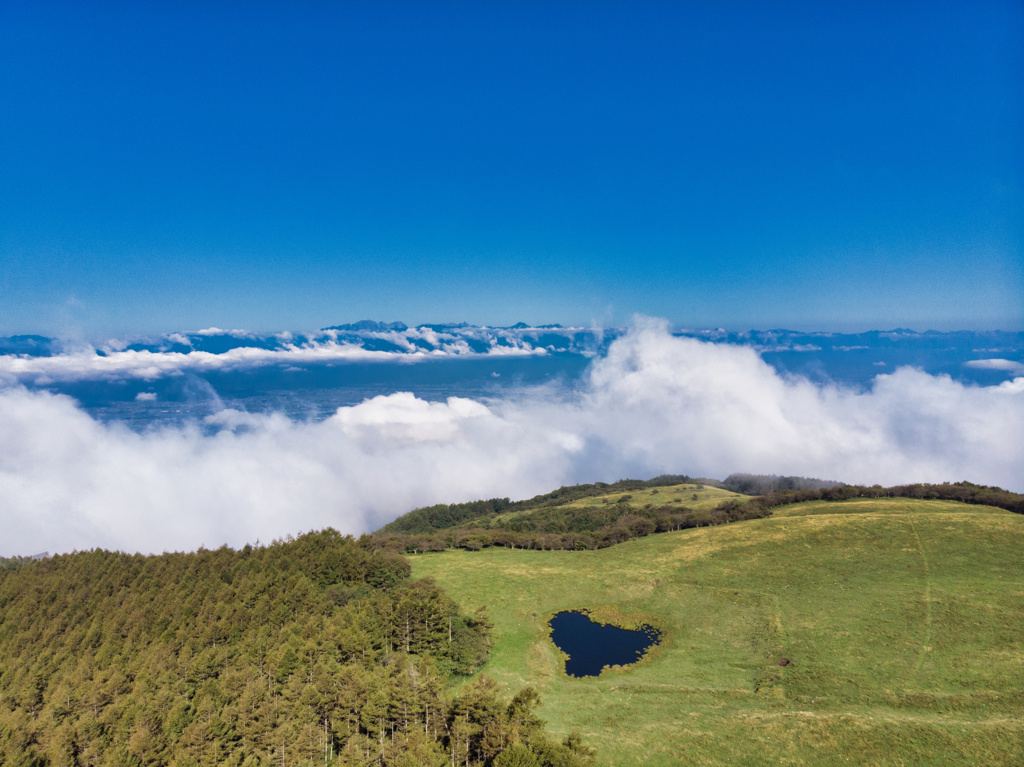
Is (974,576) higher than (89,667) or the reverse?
higher

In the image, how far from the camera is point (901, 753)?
1316 inches

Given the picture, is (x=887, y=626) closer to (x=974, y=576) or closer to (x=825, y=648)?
(x=825, y=648)

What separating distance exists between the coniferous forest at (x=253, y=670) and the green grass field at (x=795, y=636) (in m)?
9.35

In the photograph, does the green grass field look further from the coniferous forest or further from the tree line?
the coniferous forest

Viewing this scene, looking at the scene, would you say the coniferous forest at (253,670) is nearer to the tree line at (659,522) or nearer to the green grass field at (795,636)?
the green grass field at (795,636)

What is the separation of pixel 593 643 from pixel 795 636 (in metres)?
23.7

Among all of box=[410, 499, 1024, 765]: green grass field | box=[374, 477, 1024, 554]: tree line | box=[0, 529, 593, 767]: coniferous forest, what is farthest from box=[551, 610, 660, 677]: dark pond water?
box=[374, 477, 1024, 554]: tree line

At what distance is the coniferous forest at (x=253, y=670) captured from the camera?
33781 millimetres

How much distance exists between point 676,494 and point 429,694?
460 ft

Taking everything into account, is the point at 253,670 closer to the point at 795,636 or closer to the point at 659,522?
the point at 795,636

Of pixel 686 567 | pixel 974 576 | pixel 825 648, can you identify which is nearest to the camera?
pixel 825 648

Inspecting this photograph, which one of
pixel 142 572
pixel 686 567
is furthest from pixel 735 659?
pixel 142 572

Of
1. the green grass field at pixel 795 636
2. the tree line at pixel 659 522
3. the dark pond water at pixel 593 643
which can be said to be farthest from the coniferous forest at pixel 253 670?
the tree line at pixel 659 522

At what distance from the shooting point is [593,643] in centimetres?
5709
